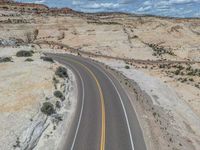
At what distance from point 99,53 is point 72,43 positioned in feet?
50.8

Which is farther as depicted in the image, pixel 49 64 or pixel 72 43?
pixel 72 43

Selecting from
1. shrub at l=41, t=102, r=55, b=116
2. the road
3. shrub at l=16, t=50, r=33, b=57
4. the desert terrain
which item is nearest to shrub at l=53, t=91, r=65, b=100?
the desert terrain

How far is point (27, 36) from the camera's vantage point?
11794cm

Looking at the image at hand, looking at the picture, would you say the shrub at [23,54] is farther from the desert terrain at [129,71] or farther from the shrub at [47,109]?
the shrub at [47,109]

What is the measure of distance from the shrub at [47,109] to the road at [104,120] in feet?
8.99

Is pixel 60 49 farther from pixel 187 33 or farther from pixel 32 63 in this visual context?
pixel 187 33

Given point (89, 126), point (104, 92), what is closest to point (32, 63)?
point (104, 92)

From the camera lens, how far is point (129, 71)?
231 feet

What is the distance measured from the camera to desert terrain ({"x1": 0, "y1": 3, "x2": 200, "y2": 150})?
3566cm

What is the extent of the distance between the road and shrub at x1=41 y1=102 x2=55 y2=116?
2.74 m

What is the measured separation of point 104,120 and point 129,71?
34.5 metres

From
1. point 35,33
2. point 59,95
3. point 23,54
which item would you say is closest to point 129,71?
point 23,54

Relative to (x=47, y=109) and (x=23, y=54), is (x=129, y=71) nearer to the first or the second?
(x=23, y=54)

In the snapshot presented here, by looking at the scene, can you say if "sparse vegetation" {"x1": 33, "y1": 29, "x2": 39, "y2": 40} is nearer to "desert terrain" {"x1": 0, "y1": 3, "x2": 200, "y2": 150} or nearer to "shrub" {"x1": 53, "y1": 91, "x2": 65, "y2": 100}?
"desert terrain" {"x1": 0, "y1": 3, "x2": 200, "y2": 150}
